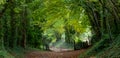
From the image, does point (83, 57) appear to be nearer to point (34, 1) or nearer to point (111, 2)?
point (111, 2)

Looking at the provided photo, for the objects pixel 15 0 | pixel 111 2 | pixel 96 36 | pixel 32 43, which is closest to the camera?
pixel 111 2

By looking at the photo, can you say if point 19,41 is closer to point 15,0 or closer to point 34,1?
point 34,1

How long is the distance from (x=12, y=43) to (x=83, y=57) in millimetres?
7133

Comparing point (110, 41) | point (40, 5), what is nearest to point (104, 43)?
point (110, 41)

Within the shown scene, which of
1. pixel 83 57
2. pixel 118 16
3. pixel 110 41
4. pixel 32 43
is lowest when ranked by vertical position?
pixel 32 43

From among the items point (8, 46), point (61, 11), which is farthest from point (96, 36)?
point (8, 46)

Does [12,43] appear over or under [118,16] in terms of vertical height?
under

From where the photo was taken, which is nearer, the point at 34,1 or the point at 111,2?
the point at 111,2

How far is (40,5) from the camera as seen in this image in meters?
26.3

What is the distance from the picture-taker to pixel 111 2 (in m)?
15.9

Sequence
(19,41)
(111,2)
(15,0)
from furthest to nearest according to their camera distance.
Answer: (19,41), (15,0), (111,2)

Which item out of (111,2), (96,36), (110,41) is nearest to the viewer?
(111,2)

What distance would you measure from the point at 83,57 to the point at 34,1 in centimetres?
914

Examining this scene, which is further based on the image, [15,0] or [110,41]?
[15,0]
